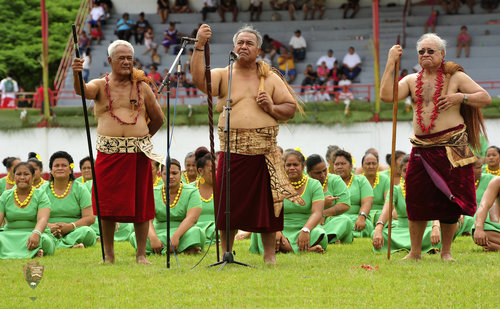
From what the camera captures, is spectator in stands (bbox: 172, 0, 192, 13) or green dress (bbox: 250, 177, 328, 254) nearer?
green dress (bbox: 250, 177, 328, 254)

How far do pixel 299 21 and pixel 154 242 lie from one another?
18.5 m

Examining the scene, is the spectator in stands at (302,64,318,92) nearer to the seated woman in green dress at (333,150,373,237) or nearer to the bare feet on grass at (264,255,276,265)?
the seated woman in green dress at (333,150,373,237)

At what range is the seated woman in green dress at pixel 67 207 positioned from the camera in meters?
10.2

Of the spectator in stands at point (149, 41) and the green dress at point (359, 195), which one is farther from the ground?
the spectator in stands at point (149, 41)

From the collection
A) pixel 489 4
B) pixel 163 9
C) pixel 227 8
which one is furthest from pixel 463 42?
pixel 163 9

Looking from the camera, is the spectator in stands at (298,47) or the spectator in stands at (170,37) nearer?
the spectator in stands at (298,47)

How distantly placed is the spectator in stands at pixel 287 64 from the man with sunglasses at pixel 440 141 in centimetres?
1621

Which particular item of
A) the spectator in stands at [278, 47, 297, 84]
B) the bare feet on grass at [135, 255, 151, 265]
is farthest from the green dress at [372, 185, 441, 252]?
the spectator in stands at [278, 47, 297, 84]

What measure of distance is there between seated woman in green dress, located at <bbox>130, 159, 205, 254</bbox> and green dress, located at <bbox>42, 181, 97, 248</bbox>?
1115 mm

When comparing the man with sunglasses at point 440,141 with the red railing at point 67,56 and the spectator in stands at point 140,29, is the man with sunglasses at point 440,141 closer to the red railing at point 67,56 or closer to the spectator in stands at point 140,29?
the red railing at point 67,56

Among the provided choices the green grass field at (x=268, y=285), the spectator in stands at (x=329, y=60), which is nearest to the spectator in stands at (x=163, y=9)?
the spectator in stands at (x=329, y=60)

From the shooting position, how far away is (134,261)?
25.8 ft

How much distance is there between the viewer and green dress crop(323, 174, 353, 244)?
10078mm

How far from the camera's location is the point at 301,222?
9594 mm
